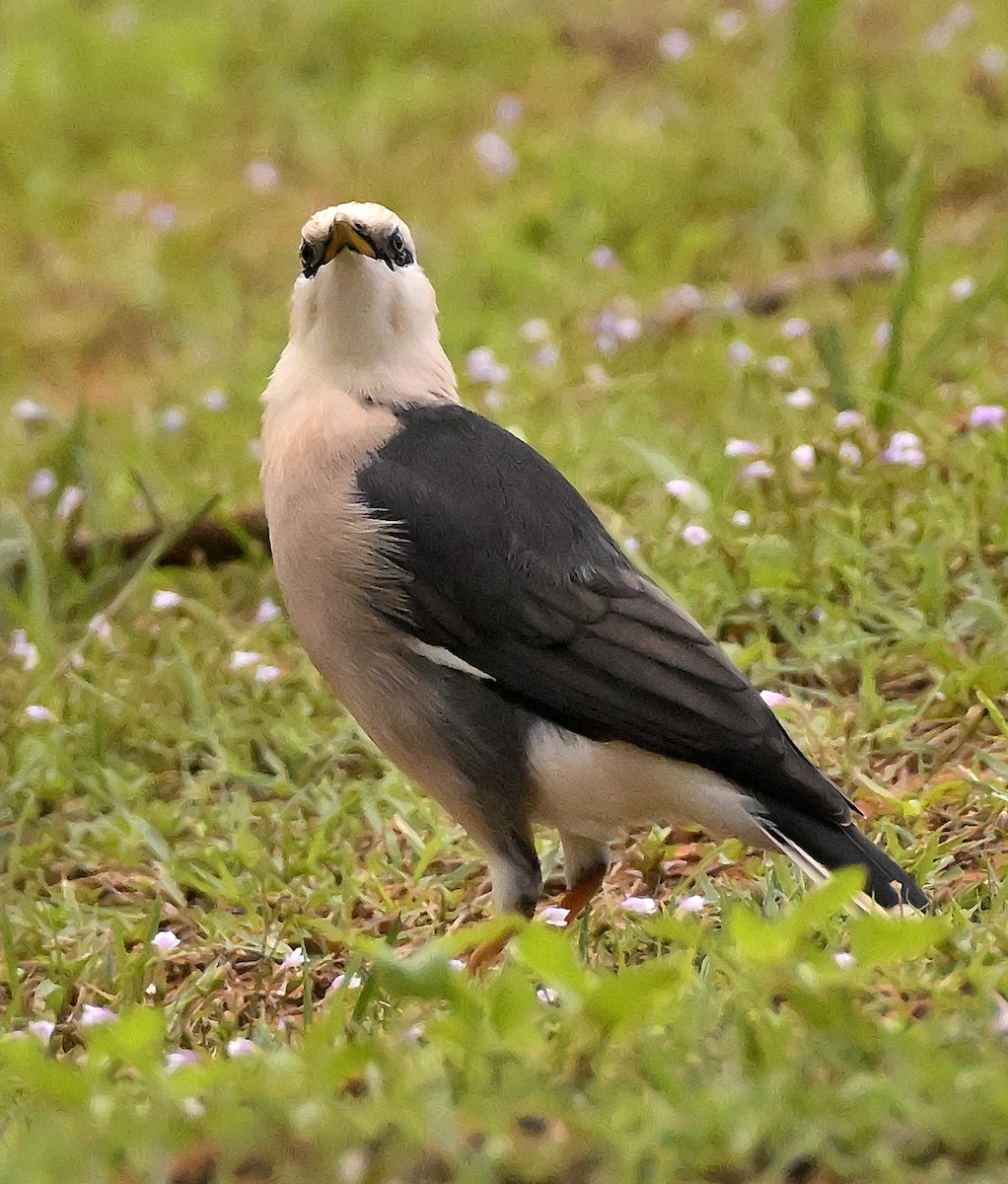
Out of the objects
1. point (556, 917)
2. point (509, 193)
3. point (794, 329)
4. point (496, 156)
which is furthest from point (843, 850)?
point (496, 156)

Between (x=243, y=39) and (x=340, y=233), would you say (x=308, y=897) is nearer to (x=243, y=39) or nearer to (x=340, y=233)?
(x=340, y=233)

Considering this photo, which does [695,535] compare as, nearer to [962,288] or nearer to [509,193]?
[962,288]

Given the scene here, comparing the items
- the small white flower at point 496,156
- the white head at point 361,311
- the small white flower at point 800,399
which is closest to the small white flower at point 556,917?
the white head at point 361,311

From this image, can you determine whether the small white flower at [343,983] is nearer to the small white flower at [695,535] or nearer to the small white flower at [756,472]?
the small white flower at [695,535]

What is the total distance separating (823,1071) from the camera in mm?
3016

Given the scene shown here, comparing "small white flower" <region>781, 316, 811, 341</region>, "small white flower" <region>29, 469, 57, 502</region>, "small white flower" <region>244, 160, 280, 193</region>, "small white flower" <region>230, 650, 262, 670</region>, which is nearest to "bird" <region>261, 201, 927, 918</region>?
"small white flower" <region>230, 650, 262, 670</region>

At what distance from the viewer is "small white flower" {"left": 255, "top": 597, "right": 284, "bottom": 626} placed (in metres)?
5.73

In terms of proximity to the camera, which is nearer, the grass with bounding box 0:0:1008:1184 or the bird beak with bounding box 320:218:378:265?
the grass with bounding box 0:0:1008:1184

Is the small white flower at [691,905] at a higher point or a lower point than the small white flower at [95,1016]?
higher

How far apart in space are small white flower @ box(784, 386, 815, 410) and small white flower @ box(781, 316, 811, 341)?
250mm

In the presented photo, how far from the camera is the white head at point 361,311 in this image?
4648 millimetres

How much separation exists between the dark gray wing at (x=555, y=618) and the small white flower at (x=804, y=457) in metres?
1.21

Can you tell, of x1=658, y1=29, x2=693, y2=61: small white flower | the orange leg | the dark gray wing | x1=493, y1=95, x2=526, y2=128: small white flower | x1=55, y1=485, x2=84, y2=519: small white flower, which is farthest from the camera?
x1=658, y1=29, x2=693, y2=61: small white flower

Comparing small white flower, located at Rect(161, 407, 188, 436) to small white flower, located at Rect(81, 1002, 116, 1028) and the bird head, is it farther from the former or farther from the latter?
small white flower, located at Rect(81, 1002, 116, 1028)
